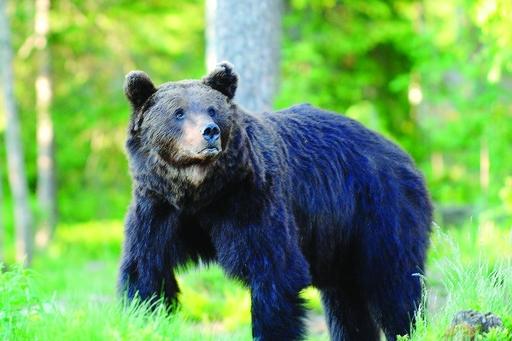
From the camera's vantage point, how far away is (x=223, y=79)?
239 inches

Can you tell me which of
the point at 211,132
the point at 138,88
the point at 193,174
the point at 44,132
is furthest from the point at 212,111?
the point at 44,132

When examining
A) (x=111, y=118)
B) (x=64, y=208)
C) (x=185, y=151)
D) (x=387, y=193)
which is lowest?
(x=64, y=208)

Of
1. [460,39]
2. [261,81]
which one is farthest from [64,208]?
[261,81]

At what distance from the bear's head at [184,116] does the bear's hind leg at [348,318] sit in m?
2.04

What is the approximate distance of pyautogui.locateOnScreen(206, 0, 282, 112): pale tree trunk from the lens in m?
9.38

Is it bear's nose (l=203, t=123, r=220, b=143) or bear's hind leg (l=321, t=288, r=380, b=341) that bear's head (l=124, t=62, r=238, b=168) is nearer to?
bear's nose (l=203, t=123, r=220, b=143)

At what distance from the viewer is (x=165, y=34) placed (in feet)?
56.4

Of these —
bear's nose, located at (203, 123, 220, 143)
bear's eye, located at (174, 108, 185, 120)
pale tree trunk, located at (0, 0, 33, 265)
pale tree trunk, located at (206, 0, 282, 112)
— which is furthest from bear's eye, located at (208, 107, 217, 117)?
pale tree trunk, located at (0, 0, 33, 265)

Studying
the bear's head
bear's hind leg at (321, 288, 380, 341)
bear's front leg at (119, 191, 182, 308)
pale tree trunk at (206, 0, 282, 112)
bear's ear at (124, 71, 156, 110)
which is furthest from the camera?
pale tree trunk at (206, 0, 282, 112)

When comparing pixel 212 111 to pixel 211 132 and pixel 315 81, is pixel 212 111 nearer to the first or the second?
pixel 211 132

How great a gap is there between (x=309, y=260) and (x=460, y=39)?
9.17 meters

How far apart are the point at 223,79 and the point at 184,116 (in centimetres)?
49

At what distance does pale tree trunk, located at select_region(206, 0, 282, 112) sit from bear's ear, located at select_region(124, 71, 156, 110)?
3499mm

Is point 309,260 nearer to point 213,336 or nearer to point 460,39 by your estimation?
point 213,336
